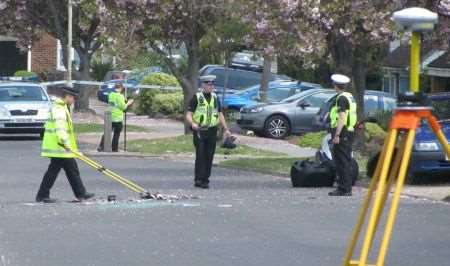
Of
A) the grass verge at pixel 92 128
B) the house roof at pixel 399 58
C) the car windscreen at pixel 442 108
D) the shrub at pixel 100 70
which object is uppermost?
the house roof at pixel 399 58

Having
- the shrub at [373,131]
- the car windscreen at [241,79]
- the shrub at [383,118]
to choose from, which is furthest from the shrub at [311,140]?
the car windscreen at [241,79]

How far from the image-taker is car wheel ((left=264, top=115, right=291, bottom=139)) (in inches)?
1249

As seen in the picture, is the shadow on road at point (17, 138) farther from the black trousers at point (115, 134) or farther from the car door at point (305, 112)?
the car door at point (305, 112)

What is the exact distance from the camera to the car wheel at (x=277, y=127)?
1249 inches

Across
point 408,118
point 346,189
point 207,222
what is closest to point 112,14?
point 346,189

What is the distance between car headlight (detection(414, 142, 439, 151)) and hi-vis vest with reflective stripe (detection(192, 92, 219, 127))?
3075 mm

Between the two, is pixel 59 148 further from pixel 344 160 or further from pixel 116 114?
pixel 116 114

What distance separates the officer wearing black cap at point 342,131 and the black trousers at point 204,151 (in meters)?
2.14

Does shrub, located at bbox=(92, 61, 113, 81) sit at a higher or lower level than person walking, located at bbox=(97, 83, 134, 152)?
higher

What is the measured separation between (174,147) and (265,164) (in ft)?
17.3

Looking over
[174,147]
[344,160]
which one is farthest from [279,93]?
[344,160]

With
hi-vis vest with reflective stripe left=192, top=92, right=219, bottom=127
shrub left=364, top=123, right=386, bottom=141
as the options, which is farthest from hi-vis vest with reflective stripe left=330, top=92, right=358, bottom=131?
shrub left=364, top=123, right=386, bottom=141

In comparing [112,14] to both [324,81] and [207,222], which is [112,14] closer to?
[207,222]

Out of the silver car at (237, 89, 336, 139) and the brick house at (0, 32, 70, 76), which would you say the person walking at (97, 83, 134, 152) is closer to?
the silver car at (237, 89, 336, 139)
